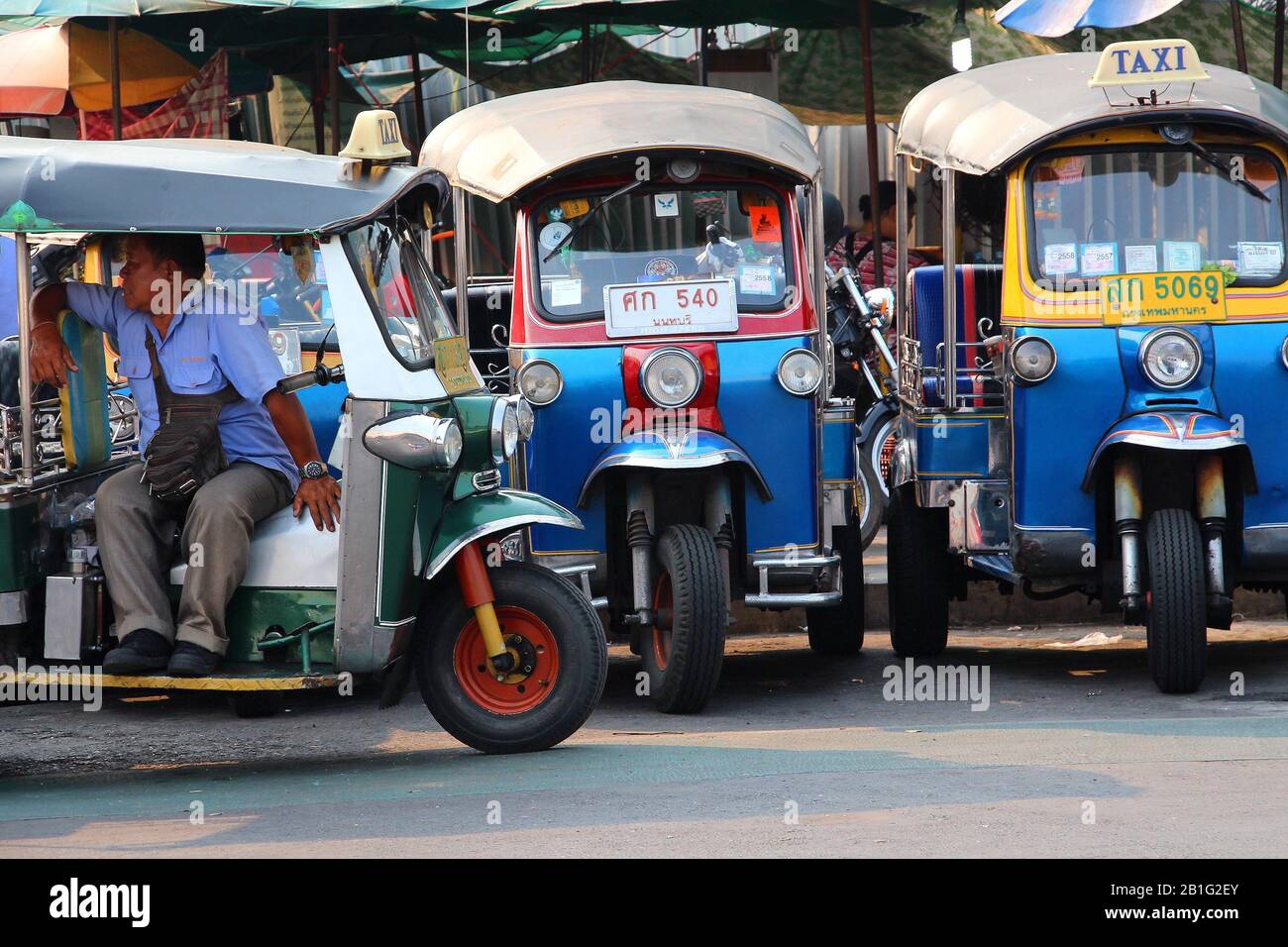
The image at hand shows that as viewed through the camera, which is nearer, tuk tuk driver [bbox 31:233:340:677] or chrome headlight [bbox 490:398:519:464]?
tuk tuk driver [bbox 31:233:340:677]

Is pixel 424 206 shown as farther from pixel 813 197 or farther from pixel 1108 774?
pixel 1108 774

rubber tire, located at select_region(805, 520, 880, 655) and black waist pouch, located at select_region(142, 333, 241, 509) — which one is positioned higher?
black waist pouch, located at select_region(142, 333, 241, 509)

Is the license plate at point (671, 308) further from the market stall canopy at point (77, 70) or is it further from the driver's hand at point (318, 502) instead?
the market stall canopy at point (77, 70)

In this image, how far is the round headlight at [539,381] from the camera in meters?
7.97

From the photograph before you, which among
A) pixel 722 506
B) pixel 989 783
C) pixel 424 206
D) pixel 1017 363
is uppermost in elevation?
pixel 424 206

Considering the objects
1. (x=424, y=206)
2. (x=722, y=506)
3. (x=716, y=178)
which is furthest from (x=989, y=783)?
(x=716, y=178)

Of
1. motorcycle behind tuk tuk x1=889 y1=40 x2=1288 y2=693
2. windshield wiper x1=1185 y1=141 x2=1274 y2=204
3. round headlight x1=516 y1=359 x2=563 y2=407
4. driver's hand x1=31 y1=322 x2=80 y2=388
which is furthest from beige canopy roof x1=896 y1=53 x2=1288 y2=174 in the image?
driver's hand x1=31 y1=322 x2=80 y2=388

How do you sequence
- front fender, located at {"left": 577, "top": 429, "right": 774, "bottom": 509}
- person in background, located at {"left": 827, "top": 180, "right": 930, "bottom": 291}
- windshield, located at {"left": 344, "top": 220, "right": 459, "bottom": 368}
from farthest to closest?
person in background, located at {"left": 827, "top": 180, "right": 930, "bottom": 291}, front fender, located at {"left": 577, "top": 429, "right": 774, "bottom": 509}, windshield, located at {"left": 344, "top": 220, "right": 459, "bottom": 368}

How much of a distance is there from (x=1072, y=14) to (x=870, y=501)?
3.18 meters

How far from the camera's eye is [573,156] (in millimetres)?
8078

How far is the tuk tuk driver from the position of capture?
614cm

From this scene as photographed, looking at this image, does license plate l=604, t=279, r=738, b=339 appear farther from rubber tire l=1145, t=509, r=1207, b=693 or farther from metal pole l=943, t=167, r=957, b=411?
rubber tire l=1145, t=509, r=1207, b=693

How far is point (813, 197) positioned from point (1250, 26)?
6.22m

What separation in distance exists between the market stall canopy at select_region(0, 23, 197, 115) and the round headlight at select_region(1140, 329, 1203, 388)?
25.7ft
